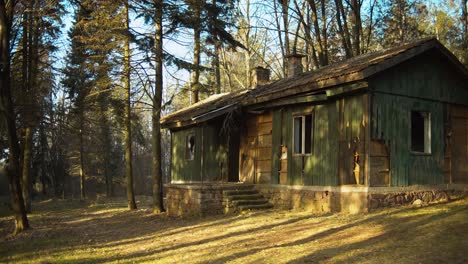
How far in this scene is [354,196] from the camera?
11922 millimetres

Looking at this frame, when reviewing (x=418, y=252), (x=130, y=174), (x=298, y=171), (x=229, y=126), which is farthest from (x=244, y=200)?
(x=130, y=174)

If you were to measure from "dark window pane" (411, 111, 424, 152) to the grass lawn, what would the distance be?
1.93 metres

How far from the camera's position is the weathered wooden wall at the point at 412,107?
1202 cm

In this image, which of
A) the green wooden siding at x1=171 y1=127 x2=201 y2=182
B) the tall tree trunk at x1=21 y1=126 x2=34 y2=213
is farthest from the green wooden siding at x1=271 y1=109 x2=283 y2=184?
the tall tree trunk at x1=21 y1=126 x2=34 y2=213

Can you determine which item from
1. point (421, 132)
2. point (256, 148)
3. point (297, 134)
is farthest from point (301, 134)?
point (421, 132)

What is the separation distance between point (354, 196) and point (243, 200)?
12.9ft

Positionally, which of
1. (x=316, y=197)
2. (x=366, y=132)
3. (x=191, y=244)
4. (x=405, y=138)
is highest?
(x=366, y=132)

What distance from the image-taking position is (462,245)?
7668 mm

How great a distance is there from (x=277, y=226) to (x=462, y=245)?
4.53m

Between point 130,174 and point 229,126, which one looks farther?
point 130,174

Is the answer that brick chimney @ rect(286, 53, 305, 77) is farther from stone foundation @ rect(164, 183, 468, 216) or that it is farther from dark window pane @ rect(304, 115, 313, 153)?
stone foundation @ rect(164, 183, 468, 216)

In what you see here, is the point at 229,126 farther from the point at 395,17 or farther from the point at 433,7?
the point at 433,7

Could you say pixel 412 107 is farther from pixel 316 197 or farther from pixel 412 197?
pixel 316 197

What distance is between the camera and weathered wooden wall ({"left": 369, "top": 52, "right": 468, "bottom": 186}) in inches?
473
